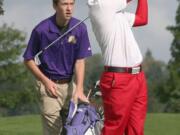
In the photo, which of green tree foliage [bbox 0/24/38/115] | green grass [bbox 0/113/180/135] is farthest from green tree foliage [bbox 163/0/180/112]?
green grass [bbox 0/113/180/135]

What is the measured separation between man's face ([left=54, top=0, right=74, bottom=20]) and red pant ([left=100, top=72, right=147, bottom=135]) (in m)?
0.75

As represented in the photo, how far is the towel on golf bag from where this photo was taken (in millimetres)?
7031

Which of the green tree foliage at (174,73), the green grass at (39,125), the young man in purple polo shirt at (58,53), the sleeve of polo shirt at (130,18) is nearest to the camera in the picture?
the sleeve of polo shirt at (130,18)

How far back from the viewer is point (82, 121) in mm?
7105

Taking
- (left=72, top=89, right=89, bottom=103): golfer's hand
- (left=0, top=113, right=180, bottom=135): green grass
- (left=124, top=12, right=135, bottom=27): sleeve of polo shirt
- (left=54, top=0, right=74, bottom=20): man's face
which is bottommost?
(left=0, top=113, right=180, bottom=135): green grass

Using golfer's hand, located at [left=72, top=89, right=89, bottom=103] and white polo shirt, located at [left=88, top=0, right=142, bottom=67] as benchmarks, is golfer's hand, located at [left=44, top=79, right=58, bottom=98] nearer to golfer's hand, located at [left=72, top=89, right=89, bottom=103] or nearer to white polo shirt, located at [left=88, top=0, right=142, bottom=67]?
golfer's hand, located at [left=72, top=89, right=89, bottom=103]

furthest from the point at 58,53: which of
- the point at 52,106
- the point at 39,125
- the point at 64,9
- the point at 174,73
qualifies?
the point at 174,73

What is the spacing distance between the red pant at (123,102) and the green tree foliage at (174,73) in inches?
2138

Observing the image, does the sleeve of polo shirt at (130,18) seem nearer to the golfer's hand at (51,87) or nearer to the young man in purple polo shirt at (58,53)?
the young man in purple polo shirt at (58,53)

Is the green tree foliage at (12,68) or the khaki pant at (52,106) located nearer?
the khaki pant at (52,106)

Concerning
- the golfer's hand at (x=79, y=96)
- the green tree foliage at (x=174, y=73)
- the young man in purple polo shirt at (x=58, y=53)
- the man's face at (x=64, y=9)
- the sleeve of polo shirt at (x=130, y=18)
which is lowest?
the green tree foliage at (x=174, y=73)

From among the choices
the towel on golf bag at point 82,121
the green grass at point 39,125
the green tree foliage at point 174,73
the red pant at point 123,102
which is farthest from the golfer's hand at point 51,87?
the green tree foliage at point 174,73

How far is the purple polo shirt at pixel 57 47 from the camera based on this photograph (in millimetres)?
7316

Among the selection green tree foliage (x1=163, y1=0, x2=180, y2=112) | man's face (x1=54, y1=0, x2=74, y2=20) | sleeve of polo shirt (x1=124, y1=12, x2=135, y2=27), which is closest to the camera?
sleeve of polo shirt (x1=124, y1=12, x2=135, y2=27)
